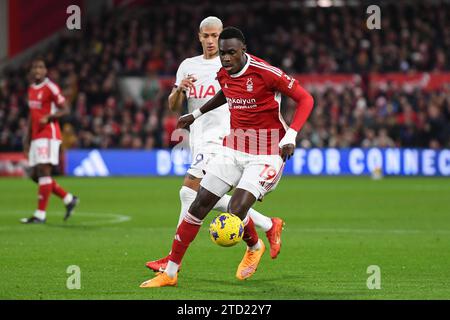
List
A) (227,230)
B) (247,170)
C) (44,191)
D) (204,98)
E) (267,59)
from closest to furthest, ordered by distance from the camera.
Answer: (227,230) → (247,170) → (204,98) → (44,191) → (267,59)

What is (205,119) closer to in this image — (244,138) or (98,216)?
(244,138)

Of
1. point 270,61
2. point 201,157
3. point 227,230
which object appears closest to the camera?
point 227,230

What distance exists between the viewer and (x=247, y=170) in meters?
8.80

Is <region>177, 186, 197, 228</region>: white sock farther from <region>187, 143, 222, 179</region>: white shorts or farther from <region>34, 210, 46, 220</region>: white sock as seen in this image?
<region>34, 210, 46, 220</region>: white sock

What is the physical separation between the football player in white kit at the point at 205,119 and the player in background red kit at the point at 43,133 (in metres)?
5.20

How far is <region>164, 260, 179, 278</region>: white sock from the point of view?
853 cm

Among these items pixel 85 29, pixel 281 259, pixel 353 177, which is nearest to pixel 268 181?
pixel 281 259

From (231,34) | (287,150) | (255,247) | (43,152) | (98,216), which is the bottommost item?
(98,216)

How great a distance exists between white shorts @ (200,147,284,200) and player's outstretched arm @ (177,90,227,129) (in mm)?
526

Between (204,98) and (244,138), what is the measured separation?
57.4 inches

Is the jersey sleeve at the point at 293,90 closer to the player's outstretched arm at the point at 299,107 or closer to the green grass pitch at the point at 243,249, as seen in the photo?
the player's outstretched arm at the point at 299,107

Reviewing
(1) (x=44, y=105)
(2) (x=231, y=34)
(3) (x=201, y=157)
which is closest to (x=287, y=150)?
(2) (x=231, y=34)

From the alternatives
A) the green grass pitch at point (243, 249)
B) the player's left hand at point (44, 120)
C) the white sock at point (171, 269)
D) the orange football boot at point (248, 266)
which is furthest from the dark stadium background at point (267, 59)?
the white sock at point (171, 269)
